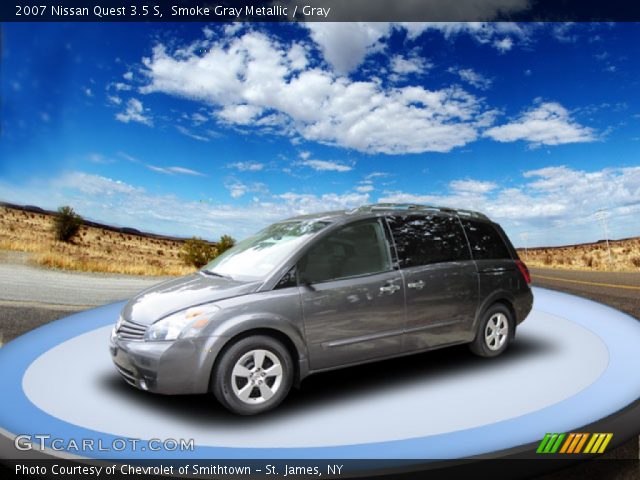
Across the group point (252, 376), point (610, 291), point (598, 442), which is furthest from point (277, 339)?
point (610, 291)

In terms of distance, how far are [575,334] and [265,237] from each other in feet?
13.4

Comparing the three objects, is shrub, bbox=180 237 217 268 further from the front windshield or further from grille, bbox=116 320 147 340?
grille, bbox=116 320 147 340

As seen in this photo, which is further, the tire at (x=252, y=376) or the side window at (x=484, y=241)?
the side window at (x=484, y=241)

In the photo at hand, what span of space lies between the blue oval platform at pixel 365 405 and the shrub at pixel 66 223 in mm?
35944

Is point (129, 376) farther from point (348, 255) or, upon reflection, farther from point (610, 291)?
point (610, 291)

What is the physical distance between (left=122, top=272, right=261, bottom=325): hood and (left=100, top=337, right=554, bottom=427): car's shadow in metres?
0.72

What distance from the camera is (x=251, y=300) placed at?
478cm

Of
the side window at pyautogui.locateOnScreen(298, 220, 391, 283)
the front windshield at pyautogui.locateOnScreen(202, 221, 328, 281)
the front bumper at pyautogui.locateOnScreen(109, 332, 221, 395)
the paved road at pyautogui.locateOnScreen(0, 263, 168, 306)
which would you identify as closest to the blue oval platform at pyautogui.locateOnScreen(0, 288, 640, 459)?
the front bumper at pyautogui.locateOnScreen(109, 332, 221, 395)

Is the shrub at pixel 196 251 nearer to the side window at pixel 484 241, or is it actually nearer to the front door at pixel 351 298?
the side window at pixel 484 241

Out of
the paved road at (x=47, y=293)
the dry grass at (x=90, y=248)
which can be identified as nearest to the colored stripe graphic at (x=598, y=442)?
the paved road at (x=47, y=293)

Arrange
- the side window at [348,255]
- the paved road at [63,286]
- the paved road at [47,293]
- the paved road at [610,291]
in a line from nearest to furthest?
1. the side window at [348,255]
2. the paved road at [47,293]
3. the paved road at [610,291]
4. the paved road at [63,286]

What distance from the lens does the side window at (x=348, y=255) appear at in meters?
5.28

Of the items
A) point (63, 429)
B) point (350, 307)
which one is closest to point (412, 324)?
point (350, 307)

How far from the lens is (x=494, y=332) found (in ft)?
21.2
